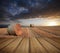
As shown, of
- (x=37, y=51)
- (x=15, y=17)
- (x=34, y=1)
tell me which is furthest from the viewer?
(x=15, y=17)

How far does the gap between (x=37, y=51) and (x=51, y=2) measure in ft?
10.4

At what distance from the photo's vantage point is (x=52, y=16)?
13.9 feet

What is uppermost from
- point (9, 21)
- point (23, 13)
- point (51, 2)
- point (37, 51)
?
point (51, 2)

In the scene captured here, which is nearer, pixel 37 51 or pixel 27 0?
pixel 37 51

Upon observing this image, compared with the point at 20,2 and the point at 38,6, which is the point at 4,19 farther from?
the point at 38,6

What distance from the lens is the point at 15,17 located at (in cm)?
420

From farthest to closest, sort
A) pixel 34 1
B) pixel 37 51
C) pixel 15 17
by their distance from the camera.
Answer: pixel 15 17 < pixel 34 1 < pixel 37 51

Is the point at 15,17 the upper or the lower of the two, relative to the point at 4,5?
lower

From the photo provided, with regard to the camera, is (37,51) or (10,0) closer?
(37,51)

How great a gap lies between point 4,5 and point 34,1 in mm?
939

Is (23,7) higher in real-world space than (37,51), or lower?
higher

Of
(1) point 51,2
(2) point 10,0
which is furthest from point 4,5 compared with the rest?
(1) point 51,2

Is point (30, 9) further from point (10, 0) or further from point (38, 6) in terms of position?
point (10, 0)

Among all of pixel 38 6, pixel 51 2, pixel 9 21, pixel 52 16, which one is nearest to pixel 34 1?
pixel 38 6
